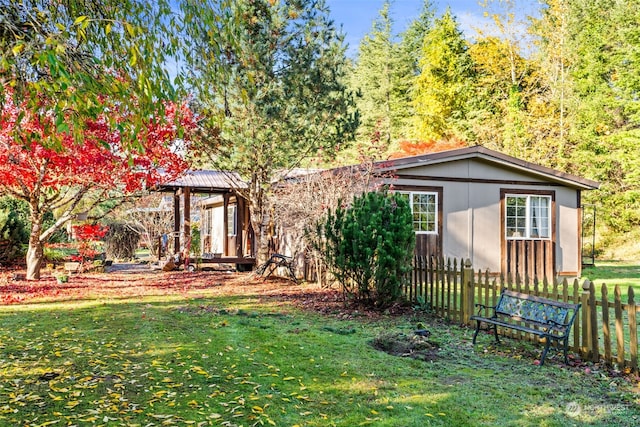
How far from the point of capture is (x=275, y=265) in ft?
47.5

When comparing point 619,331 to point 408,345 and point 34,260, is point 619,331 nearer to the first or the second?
point 408,345

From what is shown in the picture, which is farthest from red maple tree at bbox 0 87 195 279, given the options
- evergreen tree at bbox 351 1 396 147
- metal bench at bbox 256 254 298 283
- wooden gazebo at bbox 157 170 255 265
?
evergreen tree at bbox 351 1 396 147

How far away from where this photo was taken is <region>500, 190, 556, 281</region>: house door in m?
14.4

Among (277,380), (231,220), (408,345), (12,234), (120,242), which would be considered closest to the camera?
(277,380)

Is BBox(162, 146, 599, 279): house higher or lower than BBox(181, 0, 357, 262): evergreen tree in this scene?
lower

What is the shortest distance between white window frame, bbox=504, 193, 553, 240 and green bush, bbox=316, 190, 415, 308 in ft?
22.7

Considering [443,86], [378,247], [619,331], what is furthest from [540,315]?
[443,86]

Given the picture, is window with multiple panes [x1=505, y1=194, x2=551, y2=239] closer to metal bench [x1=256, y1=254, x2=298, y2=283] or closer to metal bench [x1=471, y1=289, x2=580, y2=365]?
metal bench [x1=256, y1=254, x2=298, y2=283]

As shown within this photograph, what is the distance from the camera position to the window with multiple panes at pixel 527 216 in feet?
47.6

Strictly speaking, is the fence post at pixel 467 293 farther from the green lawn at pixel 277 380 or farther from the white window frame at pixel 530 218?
the white window frame at pixel 530 218

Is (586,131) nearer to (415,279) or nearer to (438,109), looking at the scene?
(438,109)

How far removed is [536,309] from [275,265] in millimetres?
9097

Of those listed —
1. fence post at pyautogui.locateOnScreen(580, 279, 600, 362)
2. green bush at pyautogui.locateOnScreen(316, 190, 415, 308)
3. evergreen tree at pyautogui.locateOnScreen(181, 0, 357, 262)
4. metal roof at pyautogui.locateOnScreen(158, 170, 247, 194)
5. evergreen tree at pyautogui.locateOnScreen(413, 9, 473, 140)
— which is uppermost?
evergreen tree at pyautogui.locateOnScreen(413, 9, 473, 140)

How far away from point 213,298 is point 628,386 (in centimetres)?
777
